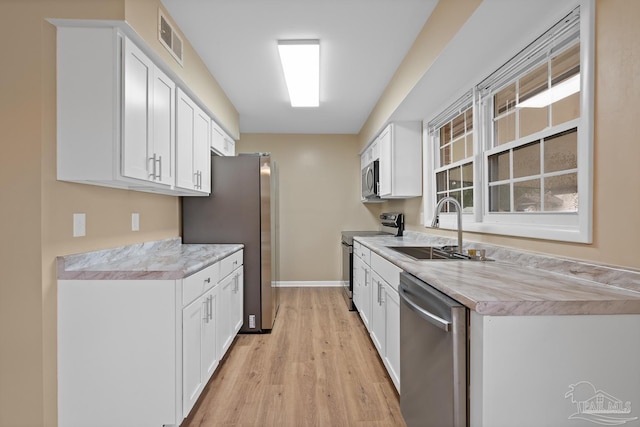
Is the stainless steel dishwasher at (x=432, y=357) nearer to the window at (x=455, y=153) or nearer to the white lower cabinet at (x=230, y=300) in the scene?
the window at (x=455, y=153)

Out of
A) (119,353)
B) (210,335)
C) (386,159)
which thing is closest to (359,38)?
(386,159)

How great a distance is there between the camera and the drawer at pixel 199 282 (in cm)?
172

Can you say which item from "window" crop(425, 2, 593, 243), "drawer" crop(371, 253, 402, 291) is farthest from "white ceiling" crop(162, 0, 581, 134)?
"drawer" crop(371, 253, 402, 291)

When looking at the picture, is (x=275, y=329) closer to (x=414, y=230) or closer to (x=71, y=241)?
(x=414, y=230)

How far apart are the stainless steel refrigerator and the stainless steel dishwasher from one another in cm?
181

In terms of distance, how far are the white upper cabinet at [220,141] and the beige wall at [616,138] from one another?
9.85 feet

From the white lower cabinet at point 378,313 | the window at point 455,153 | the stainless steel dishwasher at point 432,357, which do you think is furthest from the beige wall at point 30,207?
the window at point 455,153

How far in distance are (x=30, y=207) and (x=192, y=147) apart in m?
1.26

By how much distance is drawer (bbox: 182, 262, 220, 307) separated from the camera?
1725mm

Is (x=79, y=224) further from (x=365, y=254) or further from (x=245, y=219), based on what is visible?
(x=365, y=254)

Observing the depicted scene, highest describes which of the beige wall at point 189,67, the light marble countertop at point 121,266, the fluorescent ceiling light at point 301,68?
the fluorescent ceiling light at point 301,68

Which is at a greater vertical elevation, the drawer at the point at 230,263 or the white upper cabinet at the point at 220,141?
the white upper cabinet at the point at 220,141

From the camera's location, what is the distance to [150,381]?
161 cm

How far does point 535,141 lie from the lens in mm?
1776
